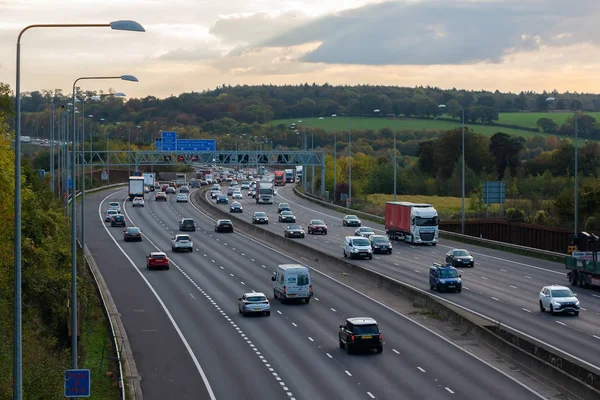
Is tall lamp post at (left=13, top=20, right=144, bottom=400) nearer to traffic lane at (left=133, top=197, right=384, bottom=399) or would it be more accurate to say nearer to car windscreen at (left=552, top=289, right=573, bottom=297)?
traffic lane at (left=133, top=197, right=384, bottom=399)

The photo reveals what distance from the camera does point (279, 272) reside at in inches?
1951

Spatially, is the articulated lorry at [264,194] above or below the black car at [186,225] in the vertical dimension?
above

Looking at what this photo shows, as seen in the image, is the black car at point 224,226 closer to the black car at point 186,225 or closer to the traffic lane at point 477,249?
the black car at point 186,225

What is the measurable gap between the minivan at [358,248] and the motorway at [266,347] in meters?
6.01

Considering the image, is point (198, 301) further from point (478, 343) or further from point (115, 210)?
point (115, 210)

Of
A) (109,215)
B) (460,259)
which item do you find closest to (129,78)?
(460,259)

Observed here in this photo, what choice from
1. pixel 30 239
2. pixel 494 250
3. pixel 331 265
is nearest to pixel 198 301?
pixel 30 239

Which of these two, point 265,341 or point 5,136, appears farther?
point 265,341

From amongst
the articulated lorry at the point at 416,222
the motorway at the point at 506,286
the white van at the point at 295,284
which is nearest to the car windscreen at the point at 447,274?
the motorway at the point at 506,286

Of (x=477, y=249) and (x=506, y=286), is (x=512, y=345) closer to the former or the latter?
(x=506, y=286)

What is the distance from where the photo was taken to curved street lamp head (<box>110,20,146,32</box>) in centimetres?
1797

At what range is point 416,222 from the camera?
76.2 metres

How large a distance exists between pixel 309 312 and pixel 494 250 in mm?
31669

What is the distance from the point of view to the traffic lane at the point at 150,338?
103 feet
